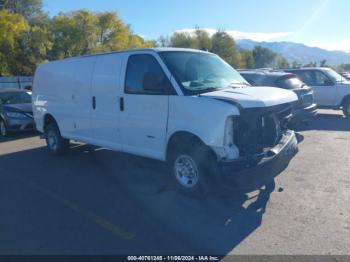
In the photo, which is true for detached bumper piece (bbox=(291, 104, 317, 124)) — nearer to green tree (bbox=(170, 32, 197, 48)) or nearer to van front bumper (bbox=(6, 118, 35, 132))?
van front bumper (bbox=(6, 118, 35, 132))

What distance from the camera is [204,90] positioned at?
17.3 feet

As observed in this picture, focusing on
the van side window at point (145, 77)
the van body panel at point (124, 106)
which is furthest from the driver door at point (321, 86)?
the van side window at point (145, 77)

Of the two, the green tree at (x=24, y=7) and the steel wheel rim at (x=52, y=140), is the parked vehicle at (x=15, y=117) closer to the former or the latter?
the steel wheel rim at (x=52, y=140)

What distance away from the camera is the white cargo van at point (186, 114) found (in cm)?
469

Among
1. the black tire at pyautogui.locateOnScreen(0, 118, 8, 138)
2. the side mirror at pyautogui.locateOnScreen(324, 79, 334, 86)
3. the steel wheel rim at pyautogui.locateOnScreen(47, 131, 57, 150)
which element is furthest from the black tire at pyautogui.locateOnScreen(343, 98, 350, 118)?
the black tire at pyautogui.locateOnScreen(0, 118, 8, 138)

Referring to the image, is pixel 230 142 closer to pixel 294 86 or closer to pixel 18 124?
pixel 294 86

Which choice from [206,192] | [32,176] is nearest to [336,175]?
[206,192]

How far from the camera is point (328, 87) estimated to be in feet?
42.3

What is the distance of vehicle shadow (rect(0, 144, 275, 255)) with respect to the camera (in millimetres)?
4027

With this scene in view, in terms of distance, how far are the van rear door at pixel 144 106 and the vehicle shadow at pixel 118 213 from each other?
701 mm

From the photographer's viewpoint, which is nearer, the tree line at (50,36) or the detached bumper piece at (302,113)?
the detached bumper piece at (302,113)

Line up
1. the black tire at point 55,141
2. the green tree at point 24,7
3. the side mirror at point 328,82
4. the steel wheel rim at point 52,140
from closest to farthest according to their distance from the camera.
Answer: the black tire at point 55,141 < the steel wheel rim at point 52,140 < the side mirror at point 328,82 < the green tree at point 24,7

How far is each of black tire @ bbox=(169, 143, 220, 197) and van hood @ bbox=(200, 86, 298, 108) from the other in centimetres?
75

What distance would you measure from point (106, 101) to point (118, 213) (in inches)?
94.0
